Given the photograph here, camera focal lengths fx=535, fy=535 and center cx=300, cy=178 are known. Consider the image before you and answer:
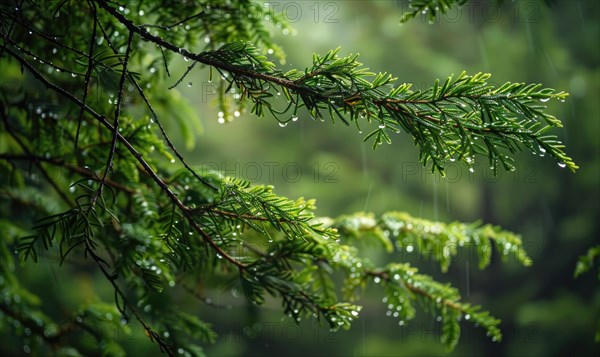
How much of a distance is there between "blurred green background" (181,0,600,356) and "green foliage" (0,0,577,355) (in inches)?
142

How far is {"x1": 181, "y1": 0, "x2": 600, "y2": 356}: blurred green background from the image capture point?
6.09m

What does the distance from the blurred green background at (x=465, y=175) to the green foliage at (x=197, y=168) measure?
142 inches

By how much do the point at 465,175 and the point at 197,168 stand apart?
16.7 feet

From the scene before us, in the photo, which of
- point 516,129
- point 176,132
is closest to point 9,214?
point 516,129

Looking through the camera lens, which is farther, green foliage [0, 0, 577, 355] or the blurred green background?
the blurred green background

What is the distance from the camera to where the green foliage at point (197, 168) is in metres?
1.41

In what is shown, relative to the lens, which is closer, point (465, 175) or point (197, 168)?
point (197, 168)

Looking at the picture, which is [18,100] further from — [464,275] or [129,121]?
[464,275]

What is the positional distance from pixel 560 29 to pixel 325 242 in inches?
238

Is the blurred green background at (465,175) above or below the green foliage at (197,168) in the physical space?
above

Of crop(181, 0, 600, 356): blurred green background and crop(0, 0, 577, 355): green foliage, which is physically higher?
crop(181, 0, 600, 356): blurred green background

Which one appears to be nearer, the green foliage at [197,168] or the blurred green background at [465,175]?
the green foliage at [197,168]

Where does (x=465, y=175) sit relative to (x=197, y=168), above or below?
→ above

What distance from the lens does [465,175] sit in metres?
6.64
